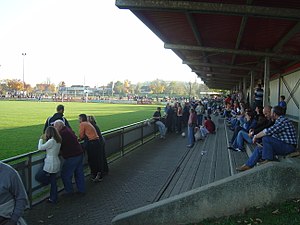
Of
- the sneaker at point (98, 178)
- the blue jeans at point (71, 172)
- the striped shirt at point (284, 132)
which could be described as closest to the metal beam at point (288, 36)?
the striped shirt at point (284, 132)

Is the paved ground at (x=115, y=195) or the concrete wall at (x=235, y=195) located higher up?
the concrete wall at (x=235, y=195)

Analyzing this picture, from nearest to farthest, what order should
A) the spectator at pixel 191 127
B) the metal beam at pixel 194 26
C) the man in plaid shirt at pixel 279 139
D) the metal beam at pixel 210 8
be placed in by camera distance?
1. the man in plaid shirt at pixel 279 139
2. the metal beam at pixel 210 8
3. the metal beam at pixel 194 26
4. the spectator at pixel 191 127

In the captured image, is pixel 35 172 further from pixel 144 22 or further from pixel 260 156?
pixel 144 22

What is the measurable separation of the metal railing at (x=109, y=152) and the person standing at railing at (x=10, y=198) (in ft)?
8.00

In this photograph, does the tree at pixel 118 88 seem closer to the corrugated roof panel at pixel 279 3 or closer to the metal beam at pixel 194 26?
the metal beam at pixel 194 26

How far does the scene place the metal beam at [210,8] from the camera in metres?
7.01

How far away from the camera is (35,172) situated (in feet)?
21.5

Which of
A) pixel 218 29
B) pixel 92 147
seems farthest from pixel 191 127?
pixel 92 147

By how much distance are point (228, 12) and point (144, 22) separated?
9.85 feet

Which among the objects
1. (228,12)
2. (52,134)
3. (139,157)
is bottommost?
(139,157)

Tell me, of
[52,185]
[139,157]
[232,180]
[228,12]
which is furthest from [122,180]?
[228,12]

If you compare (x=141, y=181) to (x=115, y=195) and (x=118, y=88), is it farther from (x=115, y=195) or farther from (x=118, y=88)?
(x=118, y=88)

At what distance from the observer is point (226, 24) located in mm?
9859

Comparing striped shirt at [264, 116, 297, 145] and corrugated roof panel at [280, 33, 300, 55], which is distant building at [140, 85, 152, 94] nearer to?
corrugated roof panel at [280, 33, 300, 55]
